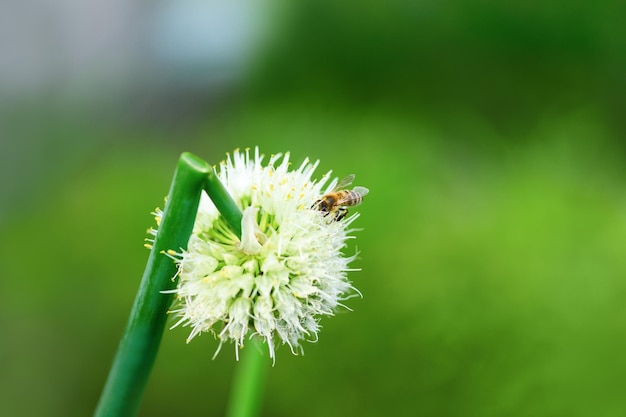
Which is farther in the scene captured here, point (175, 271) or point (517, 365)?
point (517, 365)

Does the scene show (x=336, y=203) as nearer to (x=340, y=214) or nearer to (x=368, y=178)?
(x=340, y=214)

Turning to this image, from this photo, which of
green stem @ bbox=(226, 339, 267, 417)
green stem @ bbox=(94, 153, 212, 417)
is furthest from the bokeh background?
green stem @ bbox=(94, 153, 212, 417)

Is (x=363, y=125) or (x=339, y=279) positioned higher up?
(x=363, y=125)

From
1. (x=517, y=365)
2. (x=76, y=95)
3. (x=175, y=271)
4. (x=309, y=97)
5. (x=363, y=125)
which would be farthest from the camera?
(x=76, y=95)

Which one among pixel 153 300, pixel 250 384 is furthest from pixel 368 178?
pixel 153 300

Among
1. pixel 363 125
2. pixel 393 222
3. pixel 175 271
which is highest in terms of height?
pixel 363 125

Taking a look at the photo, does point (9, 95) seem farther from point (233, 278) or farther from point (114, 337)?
point (233, 278)

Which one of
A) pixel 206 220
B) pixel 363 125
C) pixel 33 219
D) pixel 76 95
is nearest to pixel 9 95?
→ pixel 76 95

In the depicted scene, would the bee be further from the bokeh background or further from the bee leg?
the bokeh background
